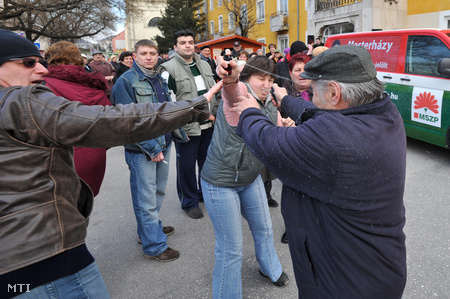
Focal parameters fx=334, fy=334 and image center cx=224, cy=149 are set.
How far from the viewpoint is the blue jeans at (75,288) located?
1392 millimetres

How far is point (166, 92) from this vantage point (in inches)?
130

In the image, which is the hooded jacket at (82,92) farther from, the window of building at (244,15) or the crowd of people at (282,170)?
the window of building at (244,15)

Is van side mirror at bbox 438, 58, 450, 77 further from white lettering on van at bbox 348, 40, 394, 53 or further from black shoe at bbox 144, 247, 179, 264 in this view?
black shoe at bbox 144, 247, 179, 264

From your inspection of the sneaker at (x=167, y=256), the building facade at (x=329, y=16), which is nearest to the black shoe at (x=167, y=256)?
the sneaker at (x=167, y=256)

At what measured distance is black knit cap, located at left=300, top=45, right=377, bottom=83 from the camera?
1.30 metres

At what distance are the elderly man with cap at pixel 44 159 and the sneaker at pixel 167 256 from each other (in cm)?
158

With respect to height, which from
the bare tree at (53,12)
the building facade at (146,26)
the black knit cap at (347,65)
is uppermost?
the building facade at (146,26)

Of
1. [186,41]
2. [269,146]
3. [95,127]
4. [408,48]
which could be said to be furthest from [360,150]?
[408,48]

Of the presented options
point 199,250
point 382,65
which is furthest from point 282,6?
point 199,250

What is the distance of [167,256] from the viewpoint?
10.1ft

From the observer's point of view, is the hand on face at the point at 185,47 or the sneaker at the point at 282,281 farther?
the hand on face at the point at 185,47

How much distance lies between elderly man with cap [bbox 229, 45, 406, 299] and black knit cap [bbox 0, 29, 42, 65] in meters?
0.99

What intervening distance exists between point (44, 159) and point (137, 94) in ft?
5.57

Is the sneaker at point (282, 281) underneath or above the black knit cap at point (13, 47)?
underneath
